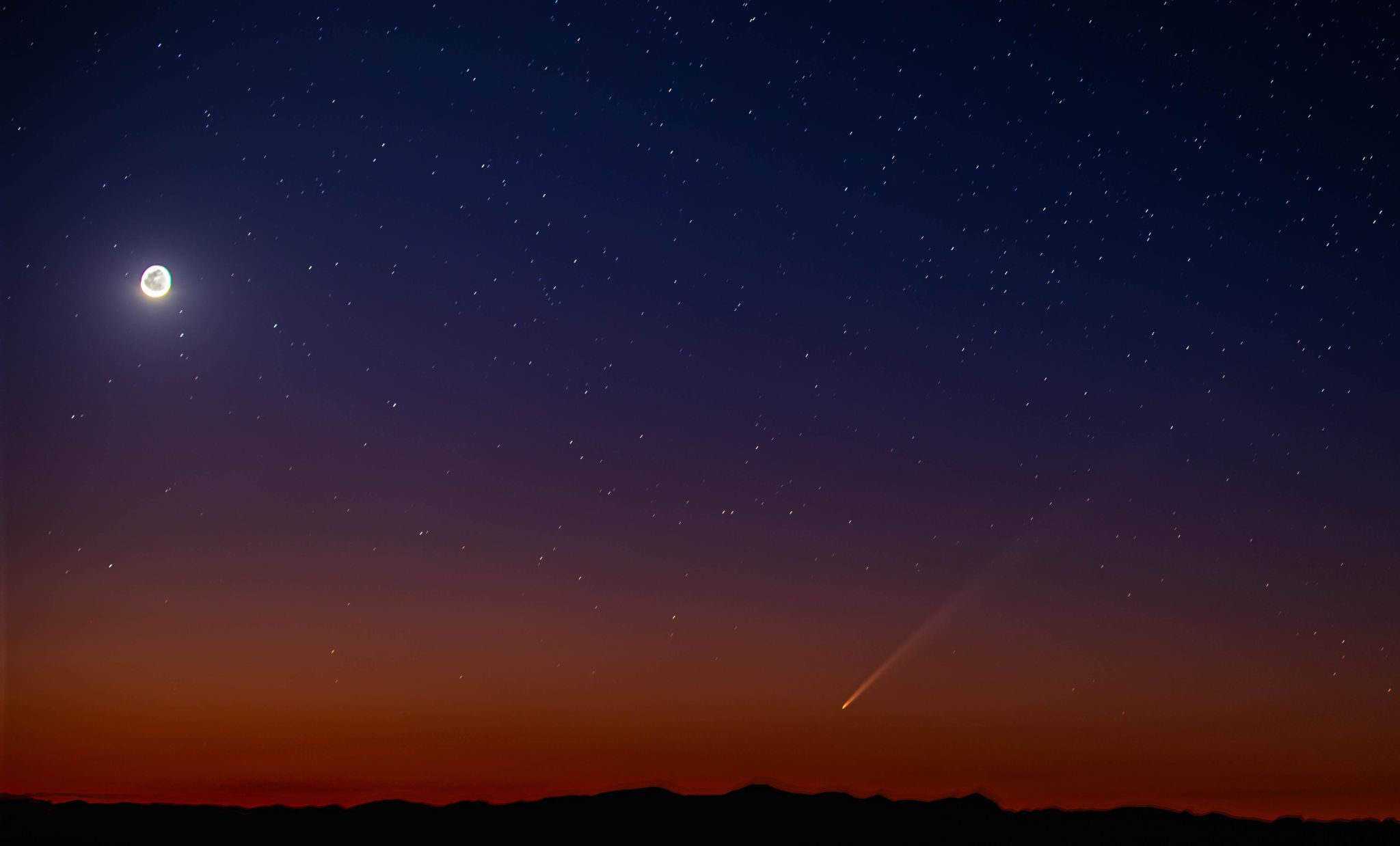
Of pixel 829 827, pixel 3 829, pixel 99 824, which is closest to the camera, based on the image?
pixel 3 829

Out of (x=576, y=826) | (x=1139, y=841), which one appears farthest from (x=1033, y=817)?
(x=576, y=826)

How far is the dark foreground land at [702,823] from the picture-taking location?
84.9 ft

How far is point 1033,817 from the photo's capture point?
1335 inches

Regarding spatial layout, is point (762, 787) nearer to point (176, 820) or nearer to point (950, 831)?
point (950, 831)

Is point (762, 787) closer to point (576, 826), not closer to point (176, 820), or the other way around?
point (576, 826)

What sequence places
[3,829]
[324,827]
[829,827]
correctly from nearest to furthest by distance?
1. [3,829]
2. [324,827]
3. [829,827]

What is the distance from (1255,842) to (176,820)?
2867 centimetres

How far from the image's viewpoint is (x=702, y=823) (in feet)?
105

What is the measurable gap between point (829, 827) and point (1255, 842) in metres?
12.1

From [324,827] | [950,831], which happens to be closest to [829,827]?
[950,831]

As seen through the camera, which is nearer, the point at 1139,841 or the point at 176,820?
the point at 176,820

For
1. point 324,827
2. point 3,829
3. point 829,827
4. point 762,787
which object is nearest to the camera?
point 3,829

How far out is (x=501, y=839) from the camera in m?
28.2

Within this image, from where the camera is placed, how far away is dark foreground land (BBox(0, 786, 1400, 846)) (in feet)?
84.9
